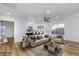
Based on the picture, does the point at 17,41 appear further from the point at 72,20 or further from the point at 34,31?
the point at 72,20

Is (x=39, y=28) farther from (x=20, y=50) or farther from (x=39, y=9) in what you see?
(x=20, y=50)

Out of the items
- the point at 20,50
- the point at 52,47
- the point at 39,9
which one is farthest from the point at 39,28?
the point at 20,50

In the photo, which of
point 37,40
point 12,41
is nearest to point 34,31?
point 37,40

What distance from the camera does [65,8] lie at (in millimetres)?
2094

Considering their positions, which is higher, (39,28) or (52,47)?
(39,28)

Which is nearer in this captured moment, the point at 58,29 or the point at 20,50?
the point at 20,50

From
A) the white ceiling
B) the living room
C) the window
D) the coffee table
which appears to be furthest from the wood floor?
the white ceiling

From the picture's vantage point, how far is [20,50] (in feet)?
7.04

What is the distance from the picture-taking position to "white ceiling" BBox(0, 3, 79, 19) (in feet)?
6.77

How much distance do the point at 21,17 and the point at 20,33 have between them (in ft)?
1.61

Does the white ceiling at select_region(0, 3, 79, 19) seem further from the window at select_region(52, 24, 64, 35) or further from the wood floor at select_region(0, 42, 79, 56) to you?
the wood floor at select_region(0, 42, 79, 56)

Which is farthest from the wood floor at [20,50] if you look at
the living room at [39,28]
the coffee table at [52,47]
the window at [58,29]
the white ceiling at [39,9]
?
the white ceiling at [39,9]

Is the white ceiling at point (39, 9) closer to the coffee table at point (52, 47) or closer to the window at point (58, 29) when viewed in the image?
the window at point (58, 29)

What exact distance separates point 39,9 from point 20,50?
1.36 meters
